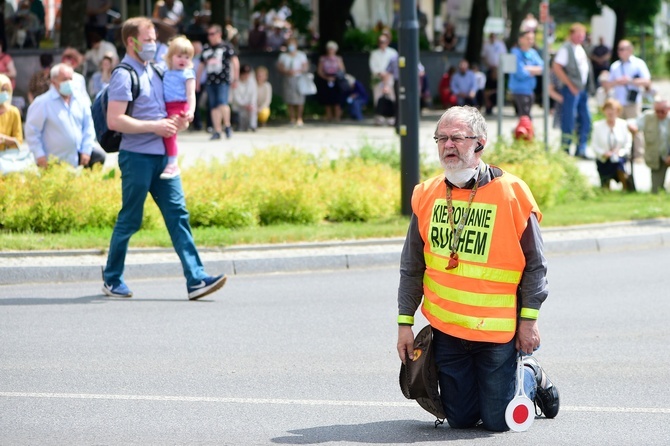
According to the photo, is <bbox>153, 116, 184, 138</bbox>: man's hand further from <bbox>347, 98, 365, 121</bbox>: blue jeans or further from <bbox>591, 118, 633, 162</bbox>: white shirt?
<bbox>347, 98, 365, 121</bbox>: blue jeans

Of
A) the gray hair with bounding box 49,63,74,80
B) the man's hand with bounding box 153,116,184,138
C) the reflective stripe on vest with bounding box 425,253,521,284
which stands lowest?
the reflective stripe on vest with bounding box 425,253,521,284

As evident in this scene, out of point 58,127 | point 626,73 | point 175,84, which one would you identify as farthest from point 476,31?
point 175,84

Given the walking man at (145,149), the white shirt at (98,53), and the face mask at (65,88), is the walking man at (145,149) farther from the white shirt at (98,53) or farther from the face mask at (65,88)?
the white shirt at (98,53)

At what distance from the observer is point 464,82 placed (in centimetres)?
3086

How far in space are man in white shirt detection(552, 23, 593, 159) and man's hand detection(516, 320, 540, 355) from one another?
1599 centimetres

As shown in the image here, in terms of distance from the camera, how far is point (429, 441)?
602cm

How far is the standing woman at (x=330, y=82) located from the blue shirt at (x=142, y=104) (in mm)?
19293

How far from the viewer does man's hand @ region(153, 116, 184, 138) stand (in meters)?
9.73

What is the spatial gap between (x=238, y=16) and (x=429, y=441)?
29962 millimetres

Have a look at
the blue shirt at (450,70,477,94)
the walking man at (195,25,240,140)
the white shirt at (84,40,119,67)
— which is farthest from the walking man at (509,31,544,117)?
the white shirt at (84,40,119,67)

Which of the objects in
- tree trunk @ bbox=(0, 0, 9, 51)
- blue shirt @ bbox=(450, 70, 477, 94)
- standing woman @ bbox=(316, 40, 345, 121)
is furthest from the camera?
blue shirt @ bbox=(450, 70, 477, 94)

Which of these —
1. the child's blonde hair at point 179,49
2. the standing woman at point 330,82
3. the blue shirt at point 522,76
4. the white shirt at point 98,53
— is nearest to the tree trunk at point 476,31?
the standing woman at point 330,82

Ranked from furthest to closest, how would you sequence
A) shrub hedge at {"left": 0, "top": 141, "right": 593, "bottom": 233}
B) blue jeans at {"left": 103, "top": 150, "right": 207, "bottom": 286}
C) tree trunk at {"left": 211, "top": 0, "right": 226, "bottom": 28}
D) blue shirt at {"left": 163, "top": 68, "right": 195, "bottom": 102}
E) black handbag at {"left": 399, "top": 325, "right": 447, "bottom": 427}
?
tree trunk at {"left": 211, "top": 0, "right": 226, "bottom": 28}
shrub hedge at {"left": 0, "top": 141, "right": 593, "bottom": 233}
blue shirt at {"left": 163, "top": 68, "right": 195, "bottom": 102}
blue jeans at {"left": 103, "top": 150, "right": 207, "bottom": 286}
black handbag at {"left": 399, "top": 325, "right": 447, "bottom": 427}

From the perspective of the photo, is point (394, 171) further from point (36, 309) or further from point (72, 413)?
point (72, 413)
